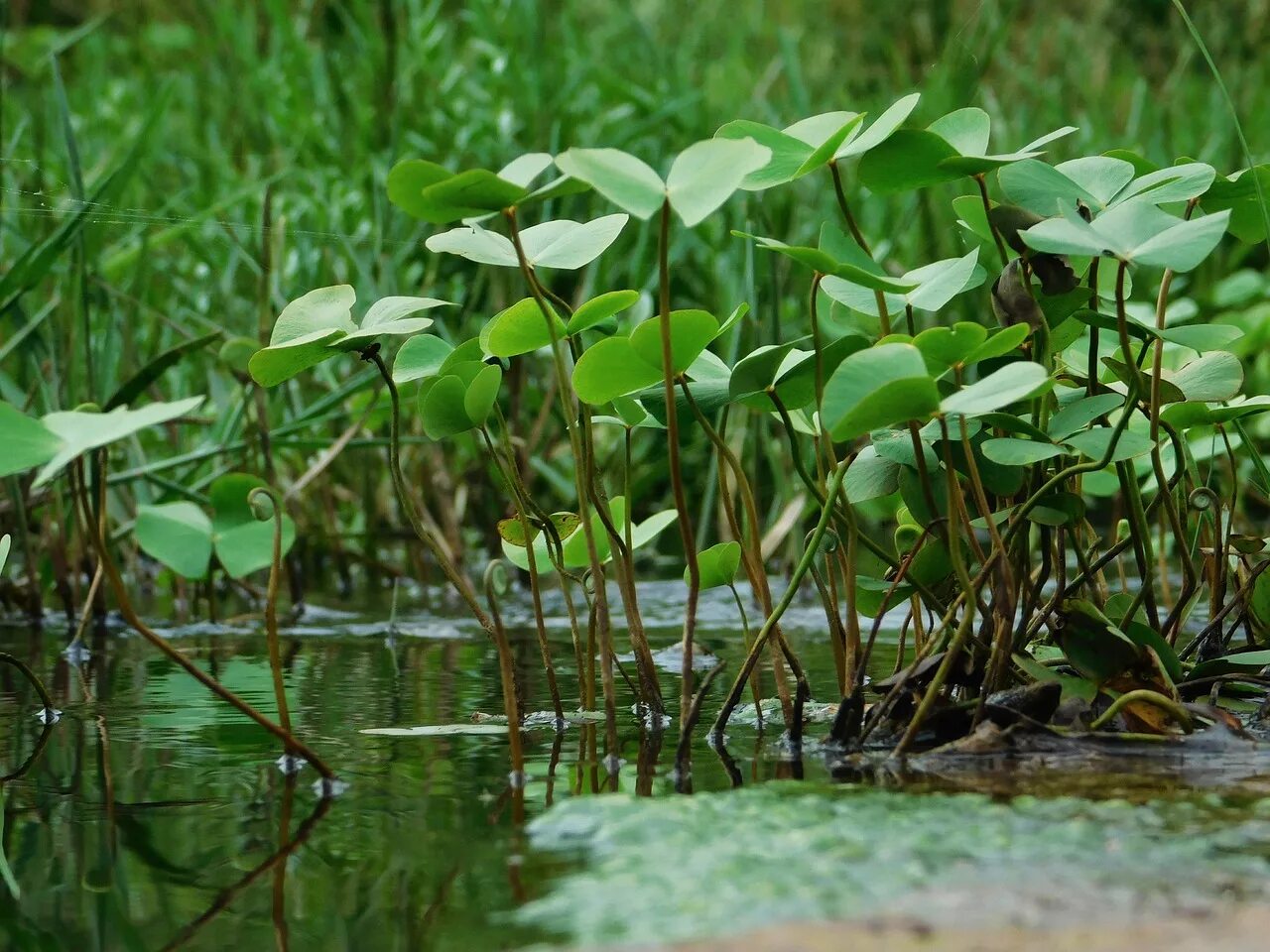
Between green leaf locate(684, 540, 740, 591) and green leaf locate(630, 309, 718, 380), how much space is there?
0.65 feet

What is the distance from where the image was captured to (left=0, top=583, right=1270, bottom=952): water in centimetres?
70

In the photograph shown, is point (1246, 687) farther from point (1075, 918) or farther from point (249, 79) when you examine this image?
point (249, 79)

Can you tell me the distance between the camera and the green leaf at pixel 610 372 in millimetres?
1028

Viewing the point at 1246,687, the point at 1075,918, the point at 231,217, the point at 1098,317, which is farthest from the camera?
the point at 231,217

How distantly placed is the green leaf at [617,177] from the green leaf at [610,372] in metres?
0.12

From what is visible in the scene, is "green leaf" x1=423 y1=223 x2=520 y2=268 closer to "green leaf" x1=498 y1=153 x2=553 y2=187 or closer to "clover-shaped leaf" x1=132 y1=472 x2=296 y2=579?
"green leaf" x1=498 y1=153 x2=553 y2=187

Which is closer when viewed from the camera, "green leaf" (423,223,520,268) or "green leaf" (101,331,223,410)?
"green leaf" (423,223,520,268)

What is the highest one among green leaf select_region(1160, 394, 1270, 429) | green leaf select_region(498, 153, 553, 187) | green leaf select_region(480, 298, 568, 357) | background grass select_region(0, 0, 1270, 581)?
background grass select_region(0, 0, 1270, 581)

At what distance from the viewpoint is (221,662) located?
1663mm

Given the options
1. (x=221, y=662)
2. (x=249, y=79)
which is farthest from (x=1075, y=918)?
(x=249, y=79)

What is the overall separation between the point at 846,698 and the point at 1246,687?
1.07 ft

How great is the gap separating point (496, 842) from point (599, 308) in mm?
389

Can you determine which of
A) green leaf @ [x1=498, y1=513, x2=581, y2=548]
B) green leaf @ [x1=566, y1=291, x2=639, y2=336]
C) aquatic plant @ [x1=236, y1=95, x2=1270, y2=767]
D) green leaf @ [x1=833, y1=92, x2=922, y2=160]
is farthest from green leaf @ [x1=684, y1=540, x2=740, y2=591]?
green leaf @ [x1=833, y1=92, x2=922, y2=160]

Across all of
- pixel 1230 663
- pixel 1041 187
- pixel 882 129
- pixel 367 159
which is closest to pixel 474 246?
pixel 882 129
